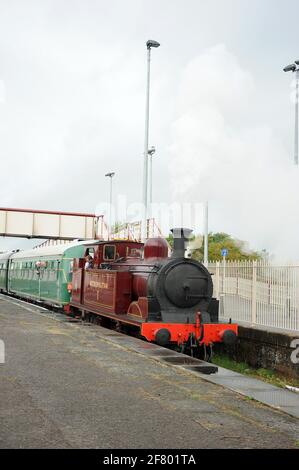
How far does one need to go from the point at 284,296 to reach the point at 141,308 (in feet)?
10.6

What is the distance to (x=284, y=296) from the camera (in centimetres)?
1234

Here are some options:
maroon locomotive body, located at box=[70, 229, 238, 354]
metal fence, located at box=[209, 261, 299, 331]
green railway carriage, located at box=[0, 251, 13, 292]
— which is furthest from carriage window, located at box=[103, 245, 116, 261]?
green railway carriage, located at box=[0, 251, 13, 292]

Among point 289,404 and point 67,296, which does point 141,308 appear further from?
point 67,296

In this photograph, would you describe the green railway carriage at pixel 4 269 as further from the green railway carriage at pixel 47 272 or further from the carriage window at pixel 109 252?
the carriage window at pixel 109 252

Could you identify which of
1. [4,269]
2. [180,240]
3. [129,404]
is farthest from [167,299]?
[4,269]

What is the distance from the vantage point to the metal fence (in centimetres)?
1208

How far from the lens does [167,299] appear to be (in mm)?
11523

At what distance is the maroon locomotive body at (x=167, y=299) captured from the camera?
11.2m

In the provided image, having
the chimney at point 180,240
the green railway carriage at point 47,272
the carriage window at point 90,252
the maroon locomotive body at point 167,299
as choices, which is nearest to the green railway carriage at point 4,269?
the green railway carriage at point 47,272

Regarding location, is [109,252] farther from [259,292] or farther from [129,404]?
[129,404]

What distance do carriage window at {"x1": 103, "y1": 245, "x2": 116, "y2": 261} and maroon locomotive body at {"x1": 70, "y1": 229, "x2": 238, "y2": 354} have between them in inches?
41.8

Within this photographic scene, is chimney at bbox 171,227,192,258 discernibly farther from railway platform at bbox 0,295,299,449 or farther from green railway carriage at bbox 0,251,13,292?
green railway carriage at bbox 0,251,13,292

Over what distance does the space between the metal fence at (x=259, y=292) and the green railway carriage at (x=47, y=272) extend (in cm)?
473

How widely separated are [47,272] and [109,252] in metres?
8.10
